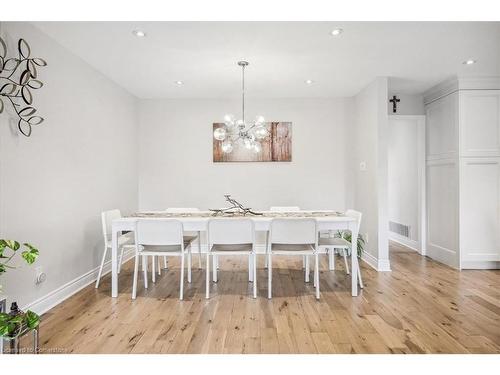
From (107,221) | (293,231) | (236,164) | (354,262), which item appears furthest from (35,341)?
(236,164)

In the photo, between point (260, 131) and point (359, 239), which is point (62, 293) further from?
point (359, 239)

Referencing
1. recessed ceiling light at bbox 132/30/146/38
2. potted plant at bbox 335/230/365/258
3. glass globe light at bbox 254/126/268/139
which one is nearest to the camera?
recessed ceiling light at bbox 132/30/146/38

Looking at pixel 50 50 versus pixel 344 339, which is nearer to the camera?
pixel 344 339

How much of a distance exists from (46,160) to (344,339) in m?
2.84

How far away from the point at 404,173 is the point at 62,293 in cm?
510

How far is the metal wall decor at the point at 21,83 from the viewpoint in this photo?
2.25 metres

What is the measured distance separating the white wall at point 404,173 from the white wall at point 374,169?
2.11 ft

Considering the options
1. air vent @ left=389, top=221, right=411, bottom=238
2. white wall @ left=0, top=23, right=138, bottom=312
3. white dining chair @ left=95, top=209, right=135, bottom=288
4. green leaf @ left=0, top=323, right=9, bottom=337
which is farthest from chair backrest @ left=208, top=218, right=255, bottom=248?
air vent @ left=389, top=221, right=411, bottom=238

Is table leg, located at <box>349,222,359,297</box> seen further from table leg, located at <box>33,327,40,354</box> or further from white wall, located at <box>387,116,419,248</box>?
table leg, located at <box>33,327,40,354</box>

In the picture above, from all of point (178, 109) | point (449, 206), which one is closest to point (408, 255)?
point (449, 206)

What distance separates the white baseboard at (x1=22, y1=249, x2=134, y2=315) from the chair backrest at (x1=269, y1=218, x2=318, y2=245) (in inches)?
80.0

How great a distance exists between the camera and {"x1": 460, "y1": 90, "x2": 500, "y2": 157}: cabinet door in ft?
12.4

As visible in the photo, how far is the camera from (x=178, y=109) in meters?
4.95

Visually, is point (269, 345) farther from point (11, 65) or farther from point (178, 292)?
point (11, 65)
